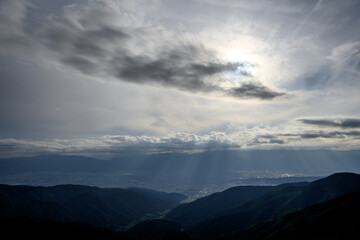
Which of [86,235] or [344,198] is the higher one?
[344,198]

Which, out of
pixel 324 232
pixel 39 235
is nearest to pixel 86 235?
pixel 39 235

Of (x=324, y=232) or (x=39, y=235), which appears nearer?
(x=324, y=232)

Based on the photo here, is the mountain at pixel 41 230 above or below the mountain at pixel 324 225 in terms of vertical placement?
below

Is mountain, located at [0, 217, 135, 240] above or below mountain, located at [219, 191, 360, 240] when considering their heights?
below

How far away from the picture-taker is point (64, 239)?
16338 centimetres

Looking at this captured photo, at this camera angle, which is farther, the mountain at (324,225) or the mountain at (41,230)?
the mountain at (41,230)

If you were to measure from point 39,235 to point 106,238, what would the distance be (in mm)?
53999

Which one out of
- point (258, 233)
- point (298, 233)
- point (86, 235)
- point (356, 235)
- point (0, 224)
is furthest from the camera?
point (258, 233)

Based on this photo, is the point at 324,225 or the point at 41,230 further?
the point at 41,230

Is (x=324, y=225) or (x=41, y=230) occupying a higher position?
(x=324, y=225)

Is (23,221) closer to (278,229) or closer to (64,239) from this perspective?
(64,239)

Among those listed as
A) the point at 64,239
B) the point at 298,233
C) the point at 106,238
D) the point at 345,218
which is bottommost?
the point at 106,238

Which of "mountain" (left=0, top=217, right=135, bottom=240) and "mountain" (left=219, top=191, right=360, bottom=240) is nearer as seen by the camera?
"mountain" (left=219, top=191, right=360, bottom=240)

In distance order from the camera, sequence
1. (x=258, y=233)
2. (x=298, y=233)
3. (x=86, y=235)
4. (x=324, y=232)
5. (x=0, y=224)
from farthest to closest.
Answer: (x=258, y=233), (x=86, y=235), (x=0, y=224), (x=298, y=233), (x=324, y=232)
